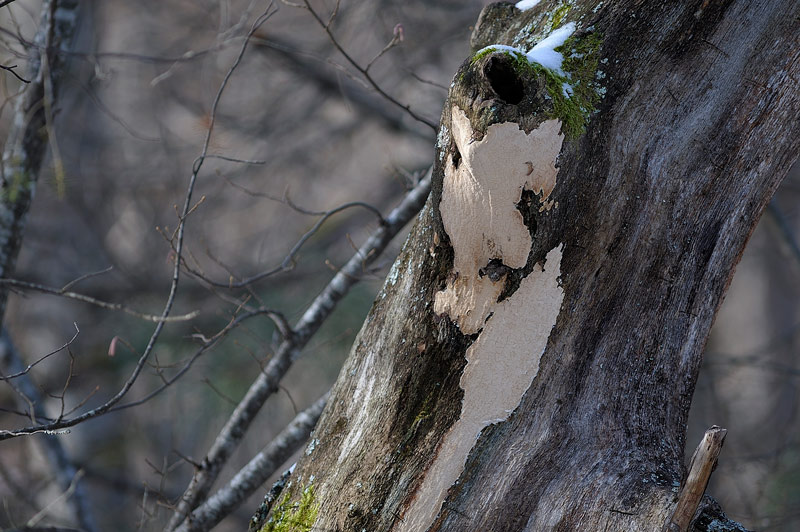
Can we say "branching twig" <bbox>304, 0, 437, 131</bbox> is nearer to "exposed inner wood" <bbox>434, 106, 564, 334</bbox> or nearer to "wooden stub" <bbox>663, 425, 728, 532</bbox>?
"exposed inner wood" <bbox>434, 106, 564, 334</bbox>

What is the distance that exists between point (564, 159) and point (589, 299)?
30cm

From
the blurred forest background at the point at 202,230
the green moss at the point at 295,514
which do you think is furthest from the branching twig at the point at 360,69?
the blurred forest background at the point at 202,230

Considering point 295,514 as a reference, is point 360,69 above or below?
above

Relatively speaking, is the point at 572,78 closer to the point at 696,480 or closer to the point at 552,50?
the point at 552,50

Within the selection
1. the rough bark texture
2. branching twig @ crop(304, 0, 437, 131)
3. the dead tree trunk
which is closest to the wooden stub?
the dead tree trunk

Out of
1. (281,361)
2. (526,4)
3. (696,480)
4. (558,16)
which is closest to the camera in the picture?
(696,480)

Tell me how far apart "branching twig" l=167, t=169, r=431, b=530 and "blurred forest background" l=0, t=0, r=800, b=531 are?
1696 millimetres

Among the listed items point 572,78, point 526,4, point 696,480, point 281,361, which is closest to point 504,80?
point 572,78

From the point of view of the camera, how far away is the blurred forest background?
14.6 feet

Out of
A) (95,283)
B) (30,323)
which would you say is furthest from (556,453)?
(30,323)

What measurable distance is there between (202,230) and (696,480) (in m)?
4.66

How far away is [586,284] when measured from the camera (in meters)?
1.31

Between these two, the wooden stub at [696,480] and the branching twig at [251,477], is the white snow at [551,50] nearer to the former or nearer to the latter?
the wooden stub at [696,480]

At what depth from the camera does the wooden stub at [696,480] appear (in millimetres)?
1090
